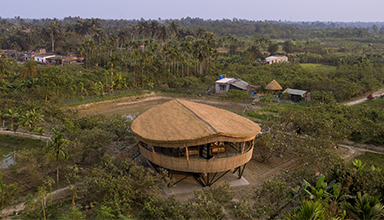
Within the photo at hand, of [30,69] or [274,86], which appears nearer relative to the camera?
[30,69]

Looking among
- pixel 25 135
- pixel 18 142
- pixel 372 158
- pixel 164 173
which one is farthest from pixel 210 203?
pixel 25 135

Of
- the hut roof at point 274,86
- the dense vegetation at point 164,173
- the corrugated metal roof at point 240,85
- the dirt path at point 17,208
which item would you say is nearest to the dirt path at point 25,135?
the dense vegetation at point 164,173

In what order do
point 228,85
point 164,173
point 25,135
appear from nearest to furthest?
1. point 164,173
2. point 25,135
3. point 228,85

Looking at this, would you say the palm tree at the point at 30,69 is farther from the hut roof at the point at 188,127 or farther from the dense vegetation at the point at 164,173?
the hut roof at the point at 188,127

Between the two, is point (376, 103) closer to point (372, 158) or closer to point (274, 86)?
point (274, 86)

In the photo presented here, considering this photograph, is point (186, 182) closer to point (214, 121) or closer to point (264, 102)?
point (214, 121)

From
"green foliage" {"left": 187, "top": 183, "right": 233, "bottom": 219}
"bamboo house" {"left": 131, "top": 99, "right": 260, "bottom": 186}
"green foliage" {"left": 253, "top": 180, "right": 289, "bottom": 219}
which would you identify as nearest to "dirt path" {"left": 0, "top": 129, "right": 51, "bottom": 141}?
"bamboo house" {"left": 131, "top": 99, "right": 260, "bottom": 186}
